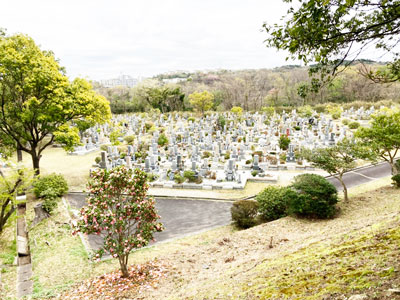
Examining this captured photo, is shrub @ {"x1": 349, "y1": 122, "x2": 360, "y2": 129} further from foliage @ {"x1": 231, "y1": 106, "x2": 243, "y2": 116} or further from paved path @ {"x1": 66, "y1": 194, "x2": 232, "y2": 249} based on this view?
paved path @ {"x1": 66, "y1": 194, "x2": 232, "y2": 249}

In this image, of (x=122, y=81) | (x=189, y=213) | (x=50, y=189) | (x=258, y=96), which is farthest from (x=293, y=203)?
(x=122, y=81)

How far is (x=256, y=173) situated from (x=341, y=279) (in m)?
13.9

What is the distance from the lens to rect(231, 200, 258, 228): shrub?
1081 centimetres

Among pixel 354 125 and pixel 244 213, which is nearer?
pixel 244 213

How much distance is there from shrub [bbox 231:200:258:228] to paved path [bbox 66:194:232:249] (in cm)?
101

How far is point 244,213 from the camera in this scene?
35.6ft

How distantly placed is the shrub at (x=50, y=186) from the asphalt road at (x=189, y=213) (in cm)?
72

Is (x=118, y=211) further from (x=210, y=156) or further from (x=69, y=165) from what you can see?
(x=69, y=165)

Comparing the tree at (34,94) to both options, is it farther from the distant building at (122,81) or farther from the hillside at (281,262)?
the distant building at (122,81)

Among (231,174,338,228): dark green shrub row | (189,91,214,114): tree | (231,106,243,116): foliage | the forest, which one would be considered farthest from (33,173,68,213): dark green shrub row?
the forest

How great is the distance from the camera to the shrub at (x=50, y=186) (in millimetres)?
14106

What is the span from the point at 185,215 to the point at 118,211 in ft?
19.9

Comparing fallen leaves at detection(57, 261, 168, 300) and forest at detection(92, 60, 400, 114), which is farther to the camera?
forest at detection(92, 60, 400, 114)

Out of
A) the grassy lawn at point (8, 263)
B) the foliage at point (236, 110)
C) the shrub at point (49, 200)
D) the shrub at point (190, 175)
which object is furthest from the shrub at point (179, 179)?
the foliage at point (236, 110)
